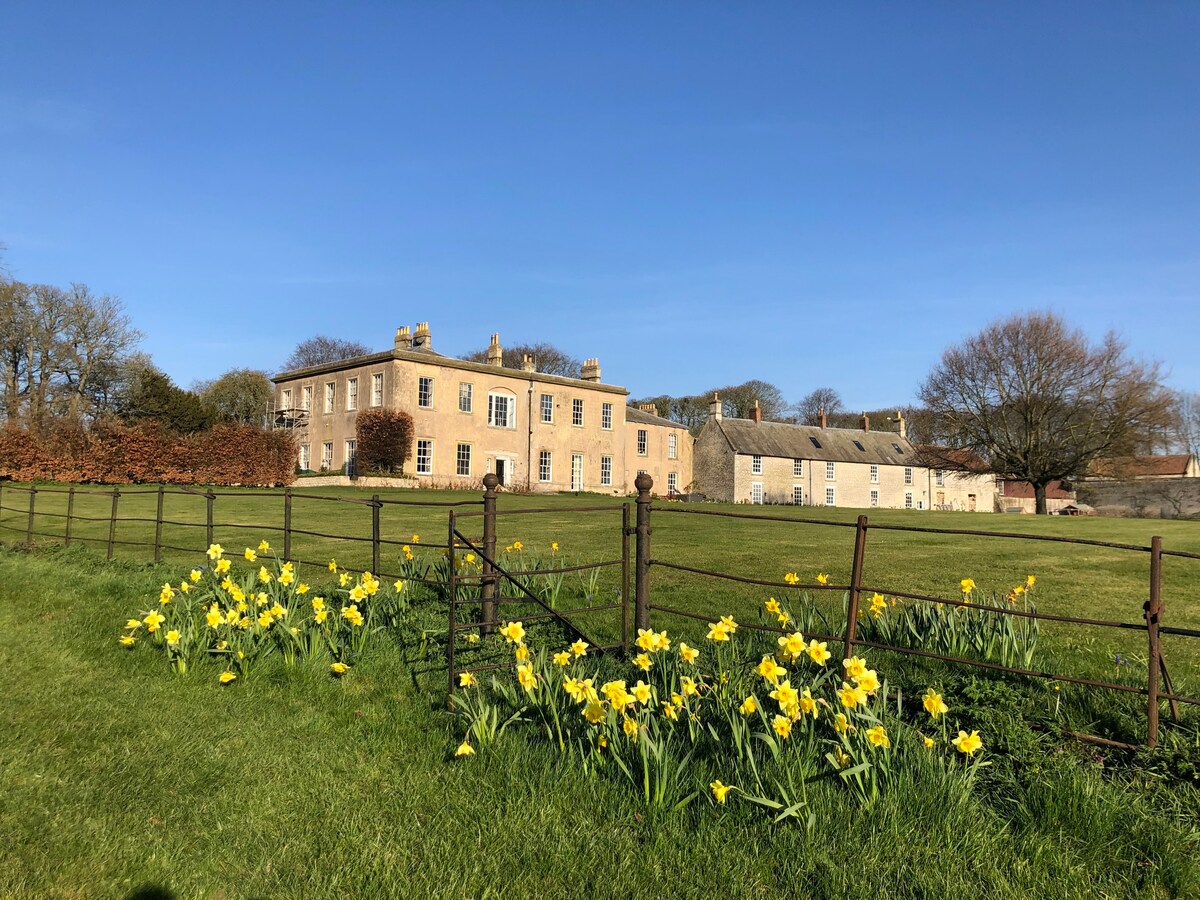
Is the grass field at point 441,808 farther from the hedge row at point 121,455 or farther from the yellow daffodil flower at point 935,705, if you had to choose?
the hedge row at point 121,455

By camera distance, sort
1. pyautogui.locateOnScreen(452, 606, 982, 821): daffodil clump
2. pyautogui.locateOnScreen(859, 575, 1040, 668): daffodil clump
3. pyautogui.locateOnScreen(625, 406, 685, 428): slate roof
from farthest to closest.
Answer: pyautogui.locateOnScreen(625, 406, 685, 428): slate roof < pyautogui.locateOnScreen(859, 575, 1040, 668): daffodil clump < pyautogui.locateOnScreen(452, 606, 982, 821): daffodil clump

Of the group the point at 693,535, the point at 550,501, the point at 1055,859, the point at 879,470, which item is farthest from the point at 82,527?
the point at 879,470

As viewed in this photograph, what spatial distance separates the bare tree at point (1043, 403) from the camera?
37688 mm

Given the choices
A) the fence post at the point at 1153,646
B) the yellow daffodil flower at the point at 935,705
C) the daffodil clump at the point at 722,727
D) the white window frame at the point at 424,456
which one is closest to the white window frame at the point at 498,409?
the white window frame at the point at 424,456

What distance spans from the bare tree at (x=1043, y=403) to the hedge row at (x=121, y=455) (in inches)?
1436

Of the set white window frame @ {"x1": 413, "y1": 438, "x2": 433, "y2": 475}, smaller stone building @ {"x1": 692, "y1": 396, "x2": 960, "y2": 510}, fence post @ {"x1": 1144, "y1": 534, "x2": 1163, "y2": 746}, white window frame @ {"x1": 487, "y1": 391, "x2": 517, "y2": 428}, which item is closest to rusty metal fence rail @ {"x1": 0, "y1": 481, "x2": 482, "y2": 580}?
fence post @ {"x1": 1144, "y1": 534, "x2": 1163, "y2": 746}

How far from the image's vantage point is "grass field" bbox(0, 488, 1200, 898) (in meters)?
2.92

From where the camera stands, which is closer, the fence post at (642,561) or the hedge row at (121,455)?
the fence post at (642,561)

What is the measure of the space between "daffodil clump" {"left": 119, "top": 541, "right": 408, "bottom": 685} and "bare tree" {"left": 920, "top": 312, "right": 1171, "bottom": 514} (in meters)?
41.2

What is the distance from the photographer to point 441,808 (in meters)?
3.49

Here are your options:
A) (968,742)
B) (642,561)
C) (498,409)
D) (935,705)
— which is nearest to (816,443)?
(498,409)

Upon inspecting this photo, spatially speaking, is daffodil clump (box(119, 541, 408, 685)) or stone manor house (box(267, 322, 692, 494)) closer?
daffodil clump (box(119, 541, 408, 685))

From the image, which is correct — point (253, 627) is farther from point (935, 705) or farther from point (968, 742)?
point (968, 742)

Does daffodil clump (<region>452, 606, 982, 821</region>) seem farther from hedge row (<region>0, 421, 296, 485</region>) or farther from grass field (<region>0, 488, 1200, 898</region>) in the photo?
hedge row (<region>0, 421, 296, 485</region>)
